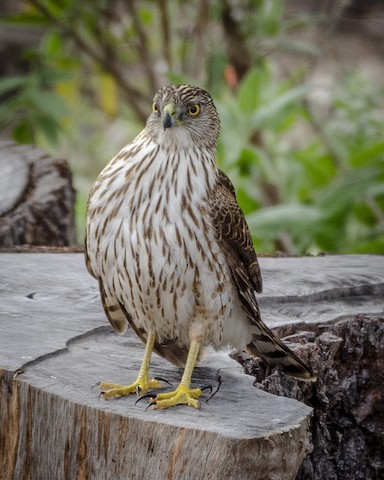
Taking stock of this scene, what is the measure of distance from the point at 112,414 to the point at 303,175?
3.76 m

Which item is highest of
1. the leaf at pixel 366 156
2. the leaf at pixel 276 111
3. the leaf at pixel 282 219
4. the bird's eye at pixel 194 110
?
the leaf at pixel 276 111

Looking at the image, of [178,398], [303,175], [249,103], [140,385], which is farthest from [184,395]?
[303,175]

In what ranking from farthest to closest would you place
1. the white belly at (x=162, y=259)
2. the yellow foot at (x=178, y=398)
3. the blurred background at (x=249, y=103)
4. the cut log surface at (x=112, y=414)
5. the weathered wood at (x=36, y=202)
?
the blurred background at (x=249, y=103) → the weathered wood at (x=36, y=202) → the white belly at (x=162, y=259) → the yellow foot at (x=178, y=398) → the cut log surface at (x=112, y=414)

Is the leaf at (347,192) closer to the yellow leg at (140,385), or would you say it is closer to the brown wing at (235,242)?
the brown wing at (235,242)

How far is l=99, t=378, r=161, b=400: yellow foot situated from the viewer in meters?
2.80

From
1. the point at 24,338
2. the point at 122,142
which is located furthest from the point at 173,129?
the point at 122,142

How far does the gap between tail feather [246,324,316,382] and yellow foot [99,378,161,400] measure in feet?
1.29

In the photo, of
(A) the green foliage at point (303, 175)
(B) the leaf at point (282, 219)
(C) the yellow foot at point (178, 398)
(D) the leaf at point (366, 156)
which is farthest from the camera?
(D) the leaf at point (366, 156)

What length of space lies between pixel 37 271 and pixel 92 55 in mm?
2605

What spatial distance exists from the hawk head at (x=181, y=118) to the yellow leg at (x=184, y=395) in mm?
656

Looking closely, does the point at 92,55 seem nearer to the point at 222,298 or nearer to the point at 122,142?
the point at 122,142

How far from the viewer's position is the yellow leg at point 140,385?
282cm

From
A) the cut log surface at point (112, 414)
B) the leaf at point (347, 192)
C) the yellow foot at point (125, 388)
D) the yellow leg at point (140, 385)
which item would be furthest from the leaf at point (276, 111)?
the yellow foot at point (125, 388)

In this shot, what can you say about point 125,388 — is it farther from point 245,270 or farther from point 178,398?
point 245,270
